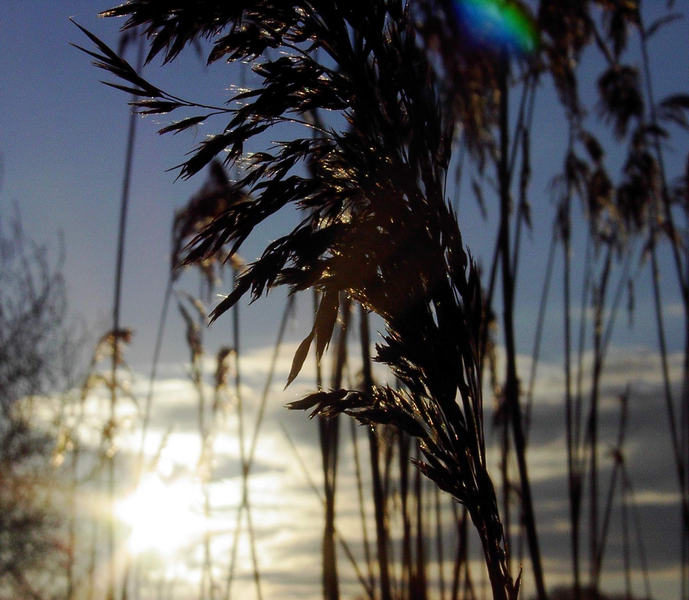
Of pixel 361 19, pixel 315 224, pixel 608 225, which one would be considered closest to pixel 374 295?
pixel 315 224

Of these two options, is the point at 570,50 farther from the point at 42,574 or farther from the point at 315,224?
the point at 42,574

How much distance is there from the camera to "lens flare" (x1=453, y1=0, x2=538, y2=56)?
473 cm

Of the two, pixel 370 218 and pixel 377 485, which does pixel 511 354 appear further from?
pixel 370 218

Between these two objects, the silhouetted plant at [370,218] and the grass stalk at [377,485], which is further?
the grass stalk at [377,485]

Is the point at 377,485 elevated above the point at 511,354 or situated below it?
below

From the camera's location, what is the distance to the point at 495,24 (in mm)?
4934

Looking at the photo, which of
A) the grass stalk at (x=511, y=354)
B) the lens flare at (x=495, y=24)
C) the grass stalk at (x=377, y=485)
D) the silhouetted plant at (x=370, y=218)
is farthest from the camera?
the lens flare at (x=495, y=24)

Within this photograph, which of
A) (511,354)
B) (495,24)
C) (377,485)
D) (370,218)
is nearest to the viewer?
(370,218)

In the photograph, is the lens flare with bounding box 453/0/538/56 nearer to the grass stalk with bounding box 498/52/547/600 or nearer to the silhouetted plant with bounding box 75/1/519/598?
the grass stalk with bounding box 498/52/547/600

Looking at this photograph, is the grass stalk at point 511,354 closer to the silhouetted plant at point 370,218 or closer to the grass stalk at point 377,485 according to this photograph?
the grass stalk at point 377,485

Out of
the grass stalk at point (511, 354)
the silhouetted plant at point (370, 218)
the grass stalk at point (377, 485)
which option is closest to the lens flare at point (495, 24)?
the grass stalk at point (511, 354)

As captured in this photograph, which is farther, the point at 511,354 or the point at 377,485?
the point at 511,354

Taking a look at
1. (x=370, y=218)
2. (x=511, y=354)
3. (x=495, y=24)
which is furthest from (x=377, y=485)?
(x=495, y=24)

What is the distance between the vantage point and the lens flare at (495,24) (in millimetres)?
4730
